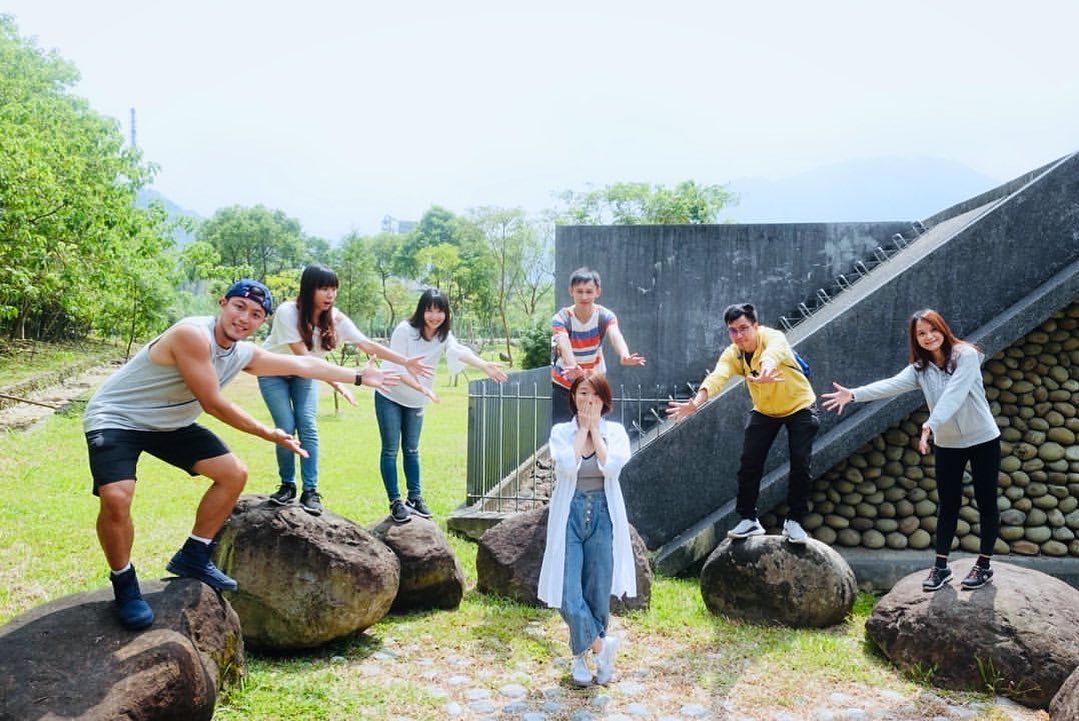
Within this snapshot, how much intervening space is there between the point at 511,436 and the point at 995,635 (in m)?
5.81

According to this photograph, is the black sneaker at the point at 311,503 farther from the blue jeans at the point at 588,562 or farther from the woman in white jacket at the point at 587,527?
the blue jeans at the point at 588,562

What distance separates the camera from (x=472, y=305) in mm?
47750

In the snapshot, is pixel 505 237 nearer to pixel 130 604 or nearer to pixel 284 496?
pixel 284 496

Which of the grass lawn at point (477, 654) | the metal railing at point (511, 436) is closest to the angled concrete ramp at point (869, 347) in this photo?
the metal railing at point (511, 436)

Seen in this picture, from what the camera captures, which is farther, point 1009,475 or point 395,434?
point 1009,475

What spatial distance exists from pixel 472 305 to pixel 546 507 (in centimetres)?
4154

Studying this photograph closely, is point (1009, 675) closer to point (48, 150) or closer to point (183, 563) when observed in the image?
point (183, 563)

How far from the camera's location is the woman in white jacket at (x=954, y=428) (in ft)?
17.2

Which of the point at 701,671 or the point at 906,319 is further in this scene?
the point at 906,319

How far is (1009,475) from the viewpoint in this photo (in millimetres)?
7309

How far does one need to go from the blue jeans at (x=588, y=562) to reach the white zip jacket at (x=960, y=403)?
228cm

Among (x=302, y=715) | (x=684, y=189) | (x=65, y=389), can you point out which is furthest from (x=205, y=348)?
(x=684, y=189)

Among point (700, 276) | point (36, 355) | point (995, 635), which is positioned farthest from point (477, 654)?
point (36, 355)

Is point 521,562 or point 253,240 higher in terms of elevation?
point 253,240
